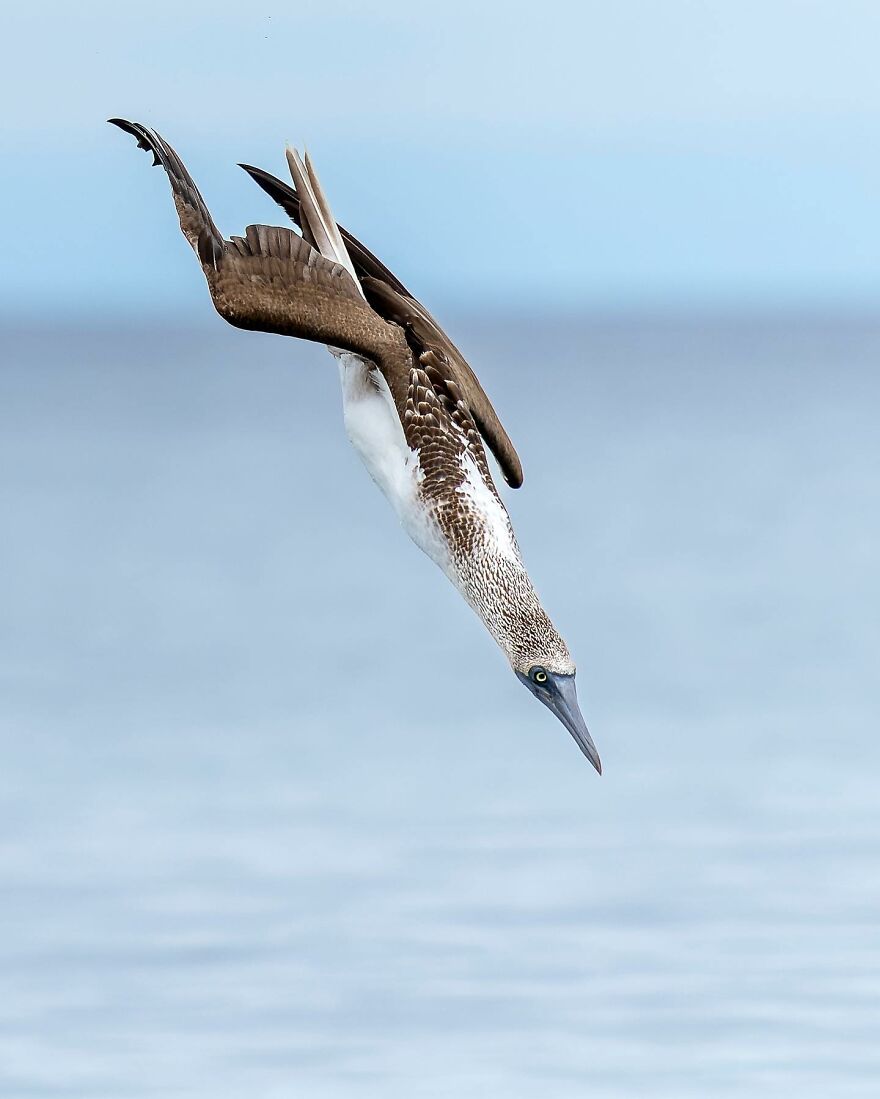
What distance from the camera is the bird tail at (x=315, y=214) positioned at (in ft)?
48.5

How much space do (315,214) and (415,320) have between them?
2.54 feet

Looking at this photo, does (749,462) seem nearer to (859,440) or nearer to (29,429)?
(859,440)

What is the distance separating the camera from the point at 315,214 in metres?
14.9

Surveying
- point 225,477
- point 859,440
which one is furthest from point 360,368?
point 859,440

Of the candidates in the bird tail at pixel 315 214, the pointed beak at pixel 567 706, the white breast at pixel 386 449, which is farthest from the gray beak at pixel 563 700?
the bird tail at pixel 315 214

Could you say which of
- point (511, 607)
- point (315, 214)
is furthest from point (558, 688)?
point (315, 214)

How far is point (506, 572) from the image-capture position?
13844 mm

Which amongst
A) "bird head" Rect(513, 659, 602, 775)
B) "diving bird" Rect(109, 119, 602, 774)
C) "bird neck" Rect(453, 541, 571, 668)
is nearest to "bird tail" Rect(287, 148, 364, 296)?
"diving bird" Rect(109, 119, 602, 774)

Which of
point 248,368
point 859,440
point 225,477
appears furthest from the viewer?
point 248,368

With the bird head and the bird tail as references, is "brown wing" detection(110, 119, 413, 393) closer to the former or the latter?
the bird tail

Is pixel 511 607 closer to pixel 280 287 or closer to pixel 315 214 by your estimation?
pixel 280 287

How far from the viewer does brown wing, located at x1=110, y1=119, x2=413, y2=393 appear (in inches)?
557

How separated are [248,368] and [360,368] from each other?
78658 millimetres

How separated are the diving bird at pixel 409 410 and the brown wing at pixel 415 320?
0.02 metres
